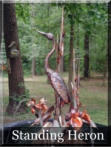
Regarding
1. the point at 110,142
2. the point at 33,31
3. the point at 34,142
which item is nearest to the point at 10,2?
the point at 33,31

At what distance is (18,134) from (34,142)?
0.13m

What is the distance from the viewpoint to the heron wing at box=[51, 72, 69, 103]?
171 centimetres

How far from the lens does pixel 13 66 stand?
99.9 inches

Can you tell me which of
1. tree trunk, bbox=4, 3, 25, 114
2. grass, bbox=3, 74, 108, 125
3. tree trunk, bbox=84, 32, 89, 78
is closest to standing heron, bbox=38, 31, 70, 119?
grass, bbox=3, 74, 108, 125

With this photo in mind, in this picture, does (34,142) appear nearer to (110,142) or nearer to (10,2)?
(110,142)

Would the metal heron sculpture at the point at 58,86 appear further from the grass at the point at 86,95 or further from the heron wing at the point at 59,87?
the grass at the point at 86,95

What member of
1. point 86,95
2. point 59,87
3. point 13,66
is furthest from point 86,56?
point 59,87

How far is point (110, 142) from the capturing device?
6.42 feet

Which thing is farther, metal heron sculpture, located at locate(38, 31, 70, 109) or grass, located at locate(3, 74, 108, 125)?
grass, located at locate(3, 74, 108, 125)

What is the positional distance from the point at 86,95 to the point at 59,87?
110 cm

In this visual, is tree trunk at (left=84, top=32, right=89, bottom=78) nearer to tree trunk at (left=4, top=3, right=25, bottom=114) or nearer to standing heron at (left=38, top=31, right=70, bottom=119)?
tree trunk at (left=4, top=3, right=25, bottom=114)

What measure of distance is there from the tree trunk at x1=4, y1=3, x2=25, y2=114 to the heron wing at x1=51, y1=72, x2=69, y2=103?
2.61ft

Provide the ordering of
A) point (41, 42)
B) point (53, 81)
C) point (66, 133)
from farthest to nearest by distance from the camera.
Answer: point (41, 42), point (66, 133), point (53, 81)

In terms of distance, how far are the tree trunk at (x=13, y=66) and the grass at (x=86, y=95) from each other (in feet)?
0.21
